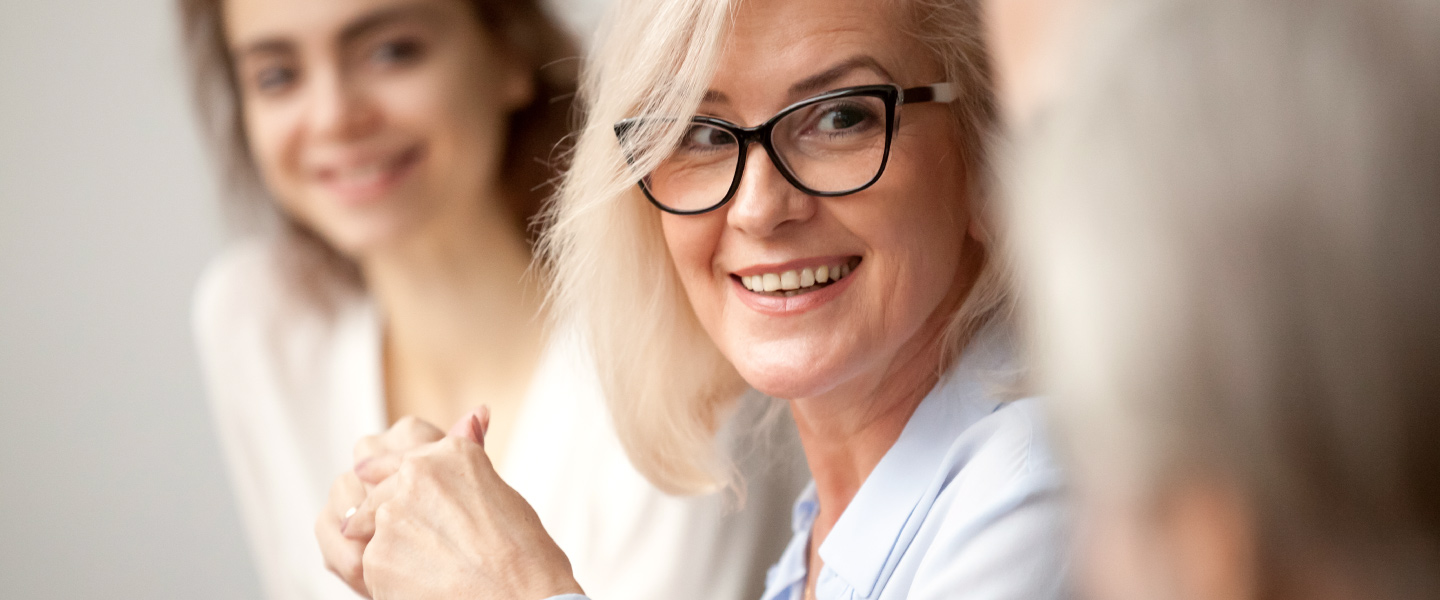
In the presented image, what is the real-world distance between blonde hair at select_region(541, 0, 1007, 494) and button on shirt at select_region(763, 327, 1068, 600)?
53 mm

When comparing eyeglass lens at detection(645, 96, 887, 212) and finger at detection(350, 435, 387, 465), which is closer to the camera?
eyeglass lens at detection(645, 96, 887, 212)

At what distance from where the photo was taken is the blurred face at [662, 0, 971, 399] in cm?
67

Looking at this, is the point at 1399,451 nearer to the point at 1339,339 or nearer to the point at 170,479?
the point at 1339,339

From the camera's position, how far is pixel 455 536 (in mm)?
719

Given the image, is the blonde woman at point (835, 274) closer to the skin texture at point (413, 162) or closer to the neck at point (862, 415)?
the neck at point (862, 415)

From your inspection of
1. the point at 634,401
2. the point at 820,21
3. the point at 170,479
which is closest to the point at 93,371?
the point at 170,479

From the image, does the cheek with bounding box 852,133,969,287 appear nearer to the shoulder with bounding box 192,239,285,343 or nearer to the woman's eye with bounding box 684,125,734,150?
the woman's eye with bounding box 684,125,734,150

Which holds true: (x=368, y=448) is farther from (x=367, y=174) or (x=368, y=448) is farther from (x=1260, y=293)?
(x=1260, y=293)

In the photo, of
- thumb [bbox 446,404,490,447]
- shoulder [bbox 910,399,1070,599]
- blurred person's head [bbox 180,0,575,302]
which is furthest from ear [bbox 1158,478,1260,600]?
blurred person's head [bbox 180,0,575,302]

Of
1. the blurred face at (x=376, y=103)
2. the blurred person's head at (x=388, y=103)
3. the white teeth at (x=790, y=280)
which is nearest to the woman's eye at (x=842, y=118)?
the white teeth at (x=790, y=280)

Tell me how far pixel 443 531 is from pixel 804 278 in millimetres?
306

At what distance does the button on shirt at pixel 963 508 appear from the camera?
0.59 metres

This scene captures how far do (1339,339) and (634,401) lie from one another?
0.65 m

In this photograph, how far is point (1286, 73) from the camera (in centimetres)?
36
